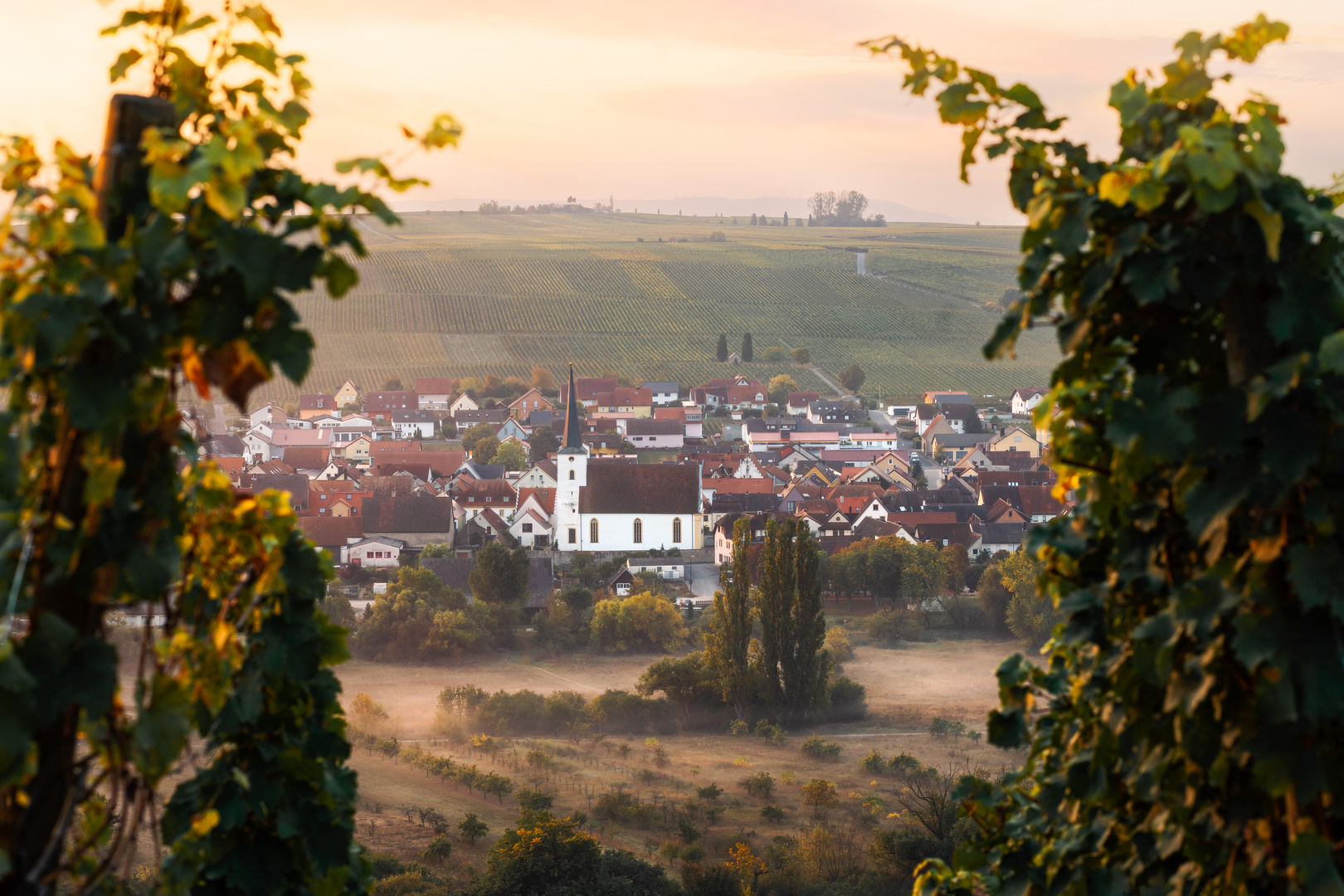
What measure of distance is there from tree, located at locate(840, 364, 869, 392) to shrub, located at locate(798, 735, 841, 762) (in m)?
61.3

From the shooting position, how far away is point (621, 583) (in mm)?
40469

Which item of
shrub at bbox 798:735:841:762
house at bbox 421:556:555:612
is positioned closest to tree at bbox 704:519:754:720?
shrub at bbox 798:735:841:762

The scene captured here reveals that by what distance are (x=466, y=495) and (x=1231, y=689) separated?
49.0 metres

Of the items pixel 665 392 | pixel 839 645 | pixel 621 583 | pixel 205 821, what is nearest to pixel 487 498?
pixel 621 583

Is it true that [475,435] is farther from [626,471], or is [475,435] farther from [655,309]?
[655,309]

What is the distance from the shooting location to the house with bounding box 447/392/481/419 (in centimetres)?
7338

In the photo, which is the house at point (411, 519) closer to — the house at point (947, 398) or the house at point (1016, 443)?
the house at point (1016, 443)

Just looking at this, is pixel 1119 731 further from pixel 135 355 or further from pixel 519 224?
pixel 519 224

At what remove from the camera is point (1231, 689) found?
6.48 feet

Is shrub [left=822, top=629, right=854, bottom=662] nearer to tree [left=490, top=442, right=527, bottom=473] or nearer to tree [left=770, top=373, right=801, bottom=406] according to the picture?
tree [left=490, top=442, right=527, bottom=473]

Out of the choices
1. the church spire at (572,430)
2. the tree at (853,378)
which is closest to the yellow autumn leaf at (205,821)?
the church spire at (572,430)

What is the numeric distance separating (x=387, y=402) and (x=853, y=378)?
36.7 meters

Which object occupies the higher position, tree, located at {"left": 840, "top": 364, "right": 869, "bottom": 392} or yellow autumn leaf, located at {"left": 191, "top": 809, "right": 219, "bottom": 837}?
tree, located at {"left": 840, "top": 364, "right": 869, "bottom": 392}

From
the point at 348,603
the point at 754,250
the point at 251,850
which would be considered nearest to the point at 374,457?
the point at 348,603
